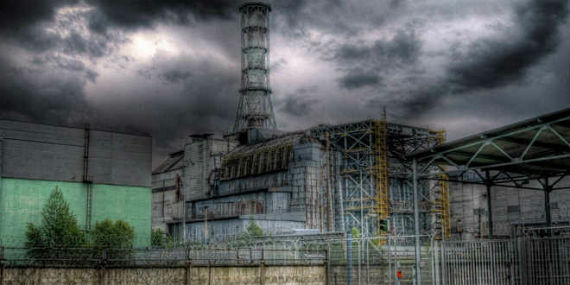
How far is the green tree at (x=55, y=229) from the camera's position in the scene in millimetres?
47719

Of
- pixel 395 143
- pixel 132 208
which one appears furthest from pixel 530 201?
pixel 132 208

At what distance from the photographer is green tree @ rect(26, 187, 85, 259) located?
4772 centimetres

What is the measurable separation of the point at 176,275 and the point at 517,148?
14995 mm

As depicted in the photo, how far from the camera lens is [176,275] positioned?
89.9ft

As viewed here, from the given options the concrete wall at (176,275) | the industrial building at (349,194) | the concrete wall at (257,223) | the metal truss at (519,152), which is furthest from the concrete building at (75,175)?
the metal truss at (519,152)

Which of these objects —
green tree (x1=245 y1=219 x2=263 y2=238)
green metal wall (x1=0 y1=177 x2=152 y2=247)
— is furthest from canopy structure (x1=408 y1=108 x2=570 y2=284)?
green metal wall (x1=0 y1=177 x2=152 y2=247)

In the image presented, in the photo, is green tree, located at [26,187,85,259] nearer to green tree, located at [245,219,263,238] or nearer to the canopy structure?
green tree, located at [245,219,263,238]

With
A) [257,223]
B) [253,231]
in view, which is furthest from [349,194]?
[253,231]

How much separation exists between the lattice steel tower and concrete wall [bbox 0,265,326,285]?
50.5 meters

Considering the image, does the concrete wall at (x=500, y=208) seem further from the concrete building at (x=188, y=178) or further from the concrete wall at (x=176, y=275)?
the concrete wall at (x=176, y=275)

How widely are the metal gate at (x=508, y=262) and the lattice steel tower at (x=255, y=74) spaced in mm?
58006

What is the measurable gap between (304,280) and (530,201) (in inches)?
1403

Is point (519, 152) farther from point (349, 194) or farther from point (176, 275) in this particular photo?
point (349, 194)

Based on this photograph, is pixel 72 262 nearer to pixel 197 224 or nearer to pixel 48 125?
pixel 48 125
